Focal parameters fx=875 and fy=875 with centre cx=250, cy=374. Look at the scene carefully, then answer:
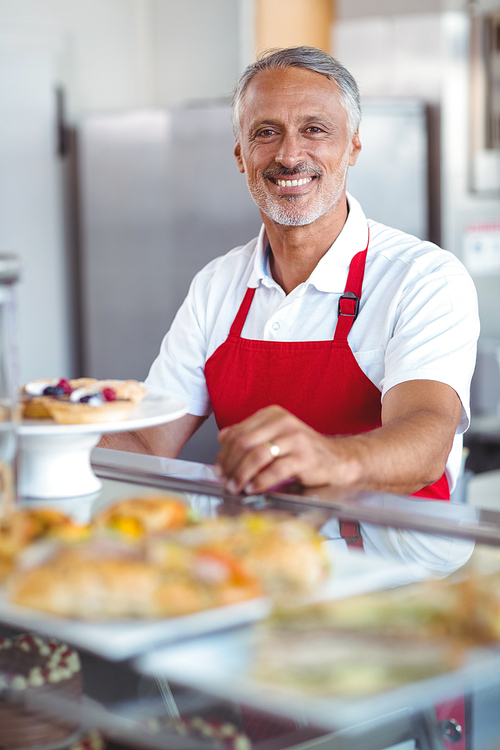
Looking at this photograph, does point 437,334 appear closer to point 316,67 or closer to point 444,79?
point 316,67

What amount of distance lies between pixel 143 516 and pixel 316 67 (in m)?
1.13

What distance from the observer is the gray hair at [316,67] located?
1646 millimetres

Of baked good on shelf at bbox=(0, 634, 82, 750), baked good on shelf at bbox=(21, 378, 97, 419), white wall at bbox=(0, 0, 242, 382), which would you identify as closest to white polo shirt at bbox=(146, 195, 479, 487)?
baked good on shelf at bbox=(21, 378, 97, 419)

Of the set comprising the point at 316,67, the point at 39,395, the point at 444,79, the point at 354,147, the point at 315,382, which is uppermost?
the point at 444,79

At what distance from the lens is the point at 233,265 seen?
5.91 feet

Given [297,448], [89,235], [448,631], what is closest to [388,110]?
[89,235]

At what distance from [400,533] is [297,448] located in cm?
19

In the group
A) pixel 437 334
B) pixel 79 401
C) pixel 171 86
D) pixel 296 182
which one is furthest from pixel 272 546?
pixel 171 86

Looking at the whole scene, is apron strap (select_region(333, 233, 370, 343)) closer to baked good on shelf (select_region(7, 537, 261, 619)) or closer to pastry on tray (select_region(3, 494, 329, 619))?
pastry on tray (select_region(3, 494, 329, 619))

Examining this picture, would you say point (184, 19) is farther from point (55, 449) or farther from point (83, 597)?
point (83, 597)

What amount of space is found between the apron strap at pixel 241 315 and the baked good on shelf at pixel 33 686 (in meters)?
1.10

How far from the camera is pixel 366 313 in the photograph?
1.54 meters

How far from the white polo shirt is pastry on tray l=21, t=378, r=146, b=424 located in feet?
1.47

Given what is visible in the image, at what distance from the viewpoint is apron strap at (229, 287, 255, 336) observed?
1681 millimetres
